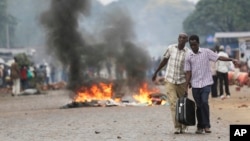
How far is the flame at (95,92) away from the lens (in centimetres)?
2173

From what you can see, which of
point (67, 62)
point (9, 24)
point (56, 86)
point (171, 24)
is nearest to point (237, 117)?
point (67, 62)

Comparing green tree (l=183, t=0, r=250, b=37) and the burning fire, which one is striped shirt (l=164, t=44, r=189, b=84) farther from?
green tree (l=183, t=0, r=250, b=37)

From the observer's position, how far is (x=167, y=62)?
42.4ft

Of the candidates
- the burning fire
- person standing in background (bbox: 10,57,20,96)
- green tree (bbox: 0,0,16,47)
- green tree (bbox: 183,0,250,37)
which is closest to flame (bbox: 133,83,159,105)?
the burning fire

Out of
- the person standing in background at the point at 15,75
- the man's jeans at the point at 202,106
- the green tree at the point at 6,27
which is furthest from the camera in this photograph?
the green tree at the point at 6,27

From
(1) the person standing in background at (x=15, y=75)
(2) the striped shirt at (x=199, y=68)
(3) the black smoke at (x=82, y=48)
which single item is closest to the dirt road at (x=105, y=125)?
(2) the striped shirt at (x=199, y=68)

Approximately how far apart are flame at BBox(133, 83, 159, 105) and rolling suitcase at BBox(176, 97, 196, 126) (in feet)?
27.4

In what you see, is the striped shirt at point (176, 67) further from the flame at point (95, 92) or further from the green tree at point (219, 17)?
the green tree at point (219, 17)

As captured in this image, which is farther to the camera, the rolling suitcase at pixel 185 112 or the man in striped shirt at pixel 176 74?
the man in striped shirt at pixel 176 74

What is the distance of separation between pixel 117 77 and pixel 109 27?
2.66m

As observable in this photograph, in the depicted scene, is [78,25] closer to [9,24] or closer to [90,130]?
[90,130]

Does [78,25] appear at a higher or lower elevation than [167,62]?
higher

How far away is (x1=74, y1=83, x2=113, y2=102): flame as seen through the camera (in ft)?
71.3

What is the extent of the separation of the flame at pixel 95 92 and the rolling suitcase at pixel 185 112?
31.6ft
